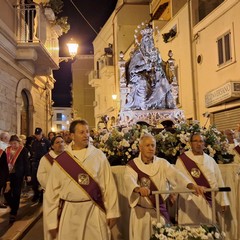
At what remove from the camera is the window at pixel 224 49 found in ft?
47.1

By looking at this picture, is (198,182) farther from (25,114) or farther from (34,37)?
(25,114)

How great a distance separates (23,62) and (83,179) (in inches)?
428

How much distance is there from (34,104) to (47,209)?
1250cm

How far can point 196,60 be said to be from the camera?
55.3ft

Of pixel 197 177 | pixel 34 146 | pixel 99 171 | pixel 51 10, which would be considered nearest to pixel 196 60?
pixel 51 10

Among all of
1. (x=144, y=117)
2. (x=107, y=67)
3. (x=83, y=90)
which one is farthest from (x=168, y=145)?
(x=83, y=90)

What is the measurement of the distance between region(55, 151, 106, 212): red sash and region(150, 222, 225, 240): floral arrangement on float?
0.73m

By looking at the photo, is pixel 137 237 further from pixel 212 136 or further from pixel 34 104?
pixel 34 104

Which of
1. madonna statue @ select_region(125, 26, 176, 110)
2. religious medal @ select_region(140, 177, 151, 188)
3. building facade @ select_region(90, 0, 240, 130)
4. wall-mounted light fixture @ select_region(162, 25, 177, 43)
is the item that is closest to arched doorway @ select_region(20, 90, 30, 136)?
building facade @ select_region(90, 0, 240, 130)

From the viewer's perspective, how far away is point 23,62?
14.2 meters

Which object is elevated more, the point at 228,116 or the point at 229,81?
the point at 229,81

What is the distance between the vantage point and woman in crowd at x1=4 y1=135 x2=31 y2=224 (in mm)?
7556

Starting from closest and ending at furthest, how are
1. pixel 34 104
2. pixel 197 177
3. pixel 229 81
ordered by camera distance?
1. pixel 197 177
2. pixel 229 81
3. pixel 34 104

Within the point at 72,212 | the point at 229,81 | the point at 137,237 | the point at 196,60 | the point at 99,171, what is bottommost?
the point at 137,237
